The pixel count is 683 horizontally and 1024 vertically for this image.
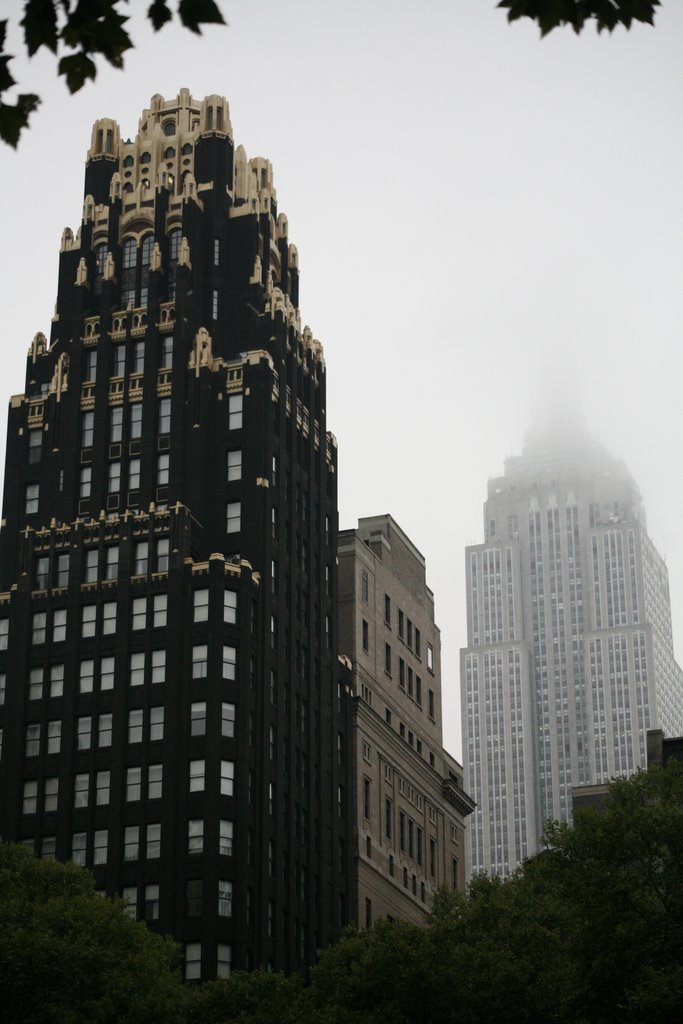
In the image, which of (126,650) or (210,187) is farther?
(210,187)

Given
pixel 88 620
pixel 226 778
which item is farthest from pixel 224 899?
pixel 88 620

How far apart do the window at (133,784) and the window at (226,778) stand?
17.1 feet

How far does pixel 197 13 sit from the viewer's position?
568 inches

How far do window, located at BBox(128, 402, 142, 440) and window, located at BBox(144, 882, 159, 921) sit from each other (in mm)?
34155

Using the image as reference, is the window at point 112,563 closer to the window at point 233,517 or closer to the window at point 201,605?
the window at point 201,605

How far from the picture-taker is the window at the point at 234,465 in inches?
4796

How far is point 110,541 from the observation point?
11756 centimetres

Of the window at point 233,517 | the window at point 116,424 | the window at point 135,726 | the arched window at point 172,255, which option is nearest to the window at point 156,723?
the window at point 135,726

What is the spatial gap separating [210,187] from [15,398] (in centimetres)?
2246

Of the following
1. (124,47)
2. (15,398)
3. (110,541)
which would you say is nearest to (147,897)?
(110,541)

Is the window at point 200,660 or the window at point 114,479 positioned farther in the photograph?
the window at point 114,479

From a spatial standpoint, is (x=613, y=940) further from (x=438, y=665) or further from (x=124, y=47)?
(x=438, y=665)

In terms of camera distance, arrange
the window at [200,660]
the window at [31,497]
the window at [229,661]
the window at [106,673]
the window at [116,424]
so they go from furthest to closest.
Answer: the window at [31,497] < the window at [116,424] < the window at [106,673] < the window at [229,661] < the window at [200,660]

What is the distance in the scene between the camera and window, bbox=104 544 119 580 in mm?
116688
